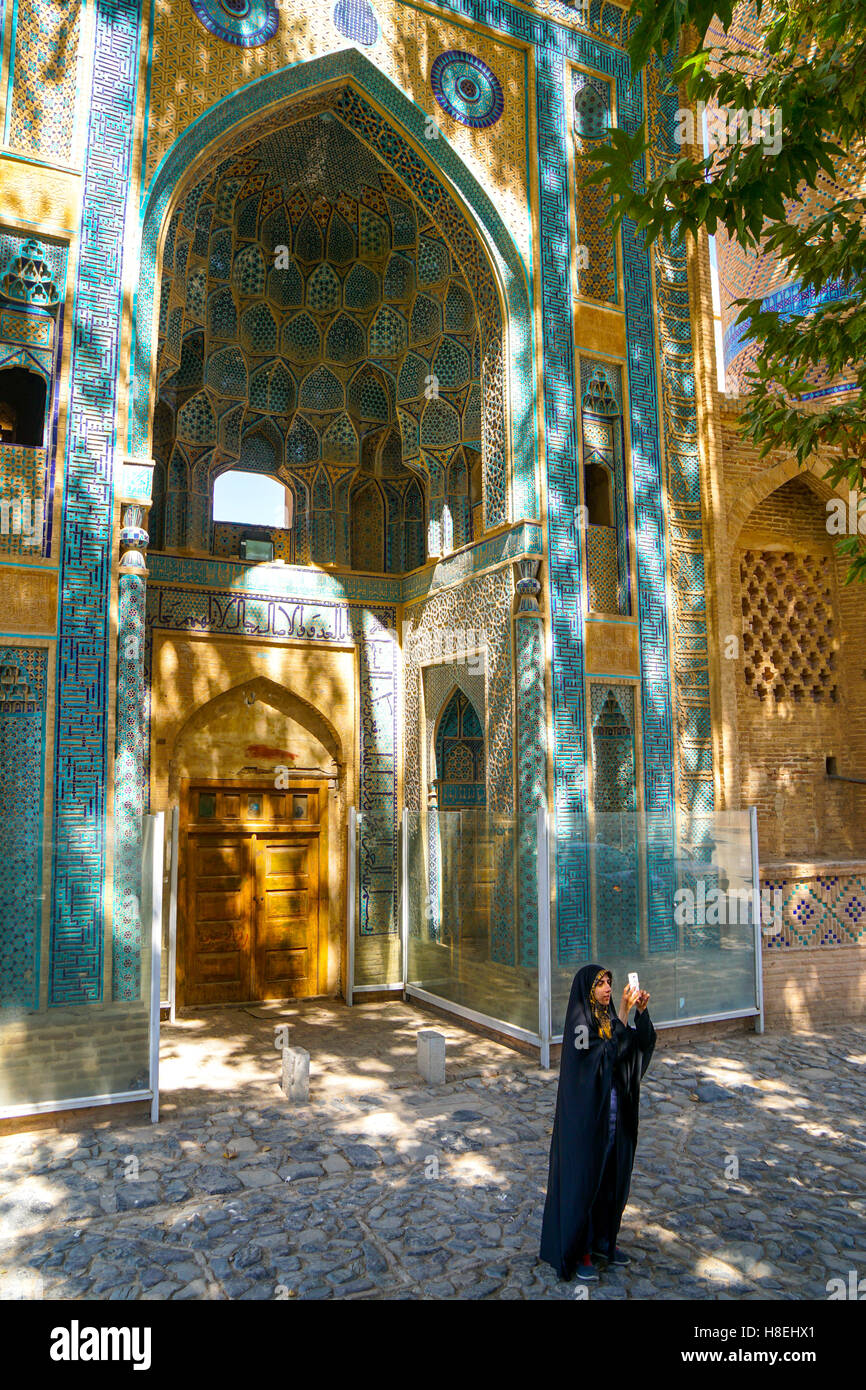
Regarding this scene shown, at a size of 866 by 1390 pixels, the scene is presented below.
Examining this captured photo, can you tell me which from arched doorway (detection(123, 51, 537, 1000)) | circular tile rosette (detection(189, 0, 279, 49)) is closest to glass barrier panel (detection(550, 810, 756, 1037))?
arched doorway (detection(123, 51, 537, 1000))

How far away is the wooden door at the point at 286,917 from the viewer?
9719 millimetres

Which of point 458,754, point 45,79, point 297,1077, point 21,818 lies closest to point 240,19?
point 45,79

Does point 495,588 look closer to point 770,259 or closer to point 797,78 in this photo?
point 797,78

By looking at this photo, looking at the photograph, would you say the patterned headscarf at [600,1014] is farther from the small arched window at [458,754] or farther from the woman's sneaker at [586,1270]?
the small arched window at [458,754]

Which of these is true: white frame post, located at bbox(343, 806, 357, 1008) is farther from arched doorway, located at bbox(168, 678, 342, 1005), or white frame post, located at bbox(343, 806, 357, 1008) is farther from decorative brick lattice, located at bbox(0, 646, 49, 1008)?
decorative brick lattice, located at bbox(0, 646, 49, 1008)

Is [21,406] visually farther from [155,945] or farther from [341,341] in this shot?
[155,945]

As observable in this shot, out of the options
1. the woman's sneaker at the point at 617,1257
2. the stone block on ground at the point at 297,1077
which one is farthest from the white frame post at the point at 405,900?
the woman's sneaker at the point at 617,1257

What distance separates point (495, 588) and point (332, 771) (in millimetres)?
2766

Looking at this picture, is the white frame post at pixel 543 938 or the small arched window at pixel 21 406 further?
the small arched window at pixel 21 406

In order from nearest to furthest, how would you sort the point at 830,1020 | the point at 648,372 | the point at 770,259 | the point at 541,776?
1. the point at 541,776
2. the point at 830,1020
3. the point at 648,372
4. the point at 770,259

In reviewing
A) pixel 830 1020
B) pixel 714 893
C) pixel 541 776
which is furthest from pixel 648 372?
pixel 830 1020

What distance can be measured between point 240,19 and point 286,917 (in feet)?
26.1

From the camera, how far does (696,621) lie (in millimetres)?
9445

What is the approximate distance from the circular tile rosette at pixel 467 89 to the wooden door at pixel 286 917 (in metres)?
7.00
